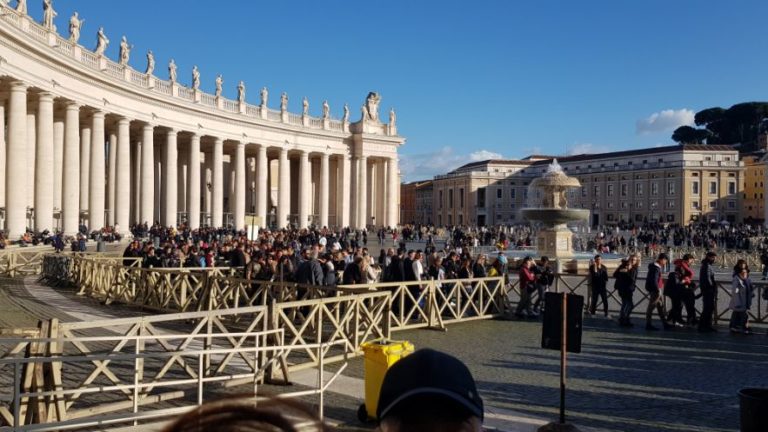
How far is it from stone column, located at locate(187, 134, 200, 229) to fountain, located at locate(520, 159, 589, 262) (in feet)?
96.7

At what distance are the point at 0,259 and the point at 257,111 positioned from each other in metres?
39.0

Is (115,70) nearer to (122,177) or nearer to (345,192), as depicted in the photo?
(122,177)

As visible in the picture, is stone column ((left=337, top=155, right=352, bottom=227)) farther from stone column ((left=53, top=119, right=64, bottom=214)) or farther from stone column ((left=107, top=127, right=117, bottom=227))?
stone column ((left=53, top=119, right=64, bottom=214))

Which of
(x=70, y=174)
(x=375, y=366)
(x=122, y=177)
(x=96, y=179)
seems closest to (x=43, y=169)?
(x=70, y=174)

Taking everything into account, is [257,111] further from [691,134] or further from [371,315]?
[691,134]

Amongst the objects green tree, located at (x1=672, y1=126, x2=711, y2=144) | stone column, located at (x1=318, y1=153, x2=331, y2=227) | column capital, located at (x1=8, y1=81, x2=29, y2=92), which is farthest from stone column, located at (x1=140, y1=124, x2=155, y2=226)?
green tree, located at (x1=672, y1=126, x2=711, y2=144)

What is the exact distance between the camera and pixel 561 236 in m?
30.2

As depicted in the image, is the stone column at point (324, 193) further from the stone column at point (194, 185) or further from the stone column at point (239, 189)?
the stone column at point (194, 185)

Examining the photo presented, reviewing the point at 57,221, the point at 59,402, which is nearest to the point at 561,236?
the point at 59,402

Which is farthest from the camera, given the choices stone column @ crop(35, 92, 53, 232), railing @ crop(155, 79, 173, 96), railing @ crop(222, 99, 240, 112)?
railing @ crop(222, 99, 240, 112)

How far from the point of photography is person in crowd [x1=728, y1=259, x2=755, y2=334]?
13.8m

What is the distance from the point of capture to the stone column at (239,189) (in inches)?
2245

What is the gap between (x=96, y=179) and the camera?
40.1m

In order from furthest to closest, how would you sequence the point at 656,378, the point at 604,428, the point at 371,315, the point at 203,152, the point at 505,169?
the point at 505,169 → the point at 203,152 → the point at 371,315 → the point at 656,378 → the point at 604,428
